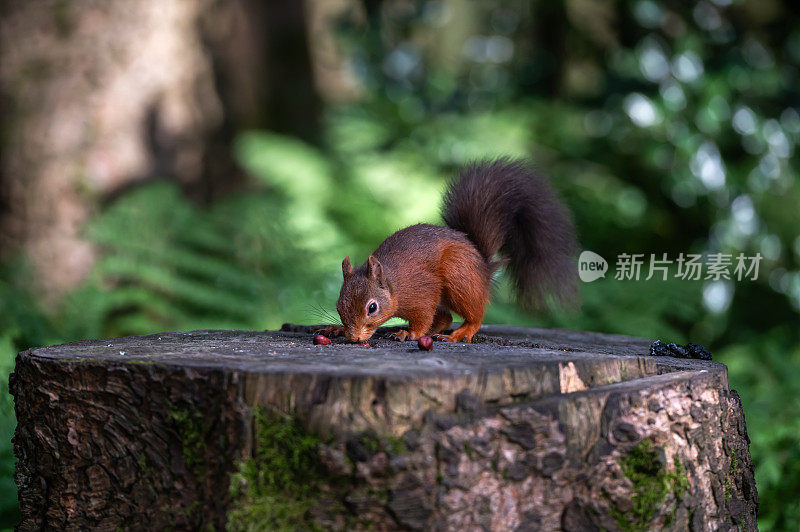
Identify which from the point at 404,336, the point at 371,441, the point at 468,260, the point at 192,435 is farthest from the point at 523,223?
the point at 192,435

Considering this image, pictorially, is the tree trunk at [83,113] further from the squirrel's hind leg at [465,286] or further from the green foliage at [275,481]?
the green foliage at [275,481]

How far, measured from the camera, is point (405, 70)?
20.7 ft

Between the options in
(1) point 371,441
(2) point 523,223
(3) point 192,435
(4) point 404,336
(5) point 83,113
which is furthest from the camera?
(5) point 83,113

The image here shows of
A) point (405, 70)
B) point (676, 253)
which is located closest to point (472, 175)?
point (676, 253)

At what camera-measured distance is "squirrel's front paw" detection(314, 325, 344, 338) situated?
2.28 m

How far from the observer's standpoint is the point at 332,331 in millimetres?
2299

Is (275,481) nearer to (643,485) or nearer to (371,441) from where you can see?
(371,441)

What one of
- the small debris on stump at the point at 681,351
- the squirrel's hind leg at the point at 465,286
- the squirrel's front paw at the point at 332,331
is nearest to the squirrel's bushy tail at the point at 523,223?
the squirrel's hind leg at the point at 465,286

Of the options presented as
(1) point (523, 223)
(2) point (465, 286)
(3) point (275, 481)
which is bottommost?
(3) point (275, 481)

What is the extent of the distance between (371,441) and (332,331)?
2.88 feet

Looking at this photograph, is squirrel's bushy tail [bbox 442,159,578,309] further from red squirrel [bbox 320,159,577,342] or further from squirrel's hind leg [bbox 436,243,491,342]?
squirrel's hind leg [bbox 436,243,491,342]

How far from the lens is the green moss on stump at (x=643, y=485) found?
5.29 ft

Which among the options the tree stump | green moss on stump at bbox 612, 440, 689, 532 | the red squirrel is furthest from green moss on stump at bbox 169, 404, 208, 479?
green moss on stump at bbox 612, 440, 689, 532

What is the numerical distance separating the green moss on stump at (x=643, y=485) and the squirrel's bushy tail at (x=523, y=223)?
84 cm
